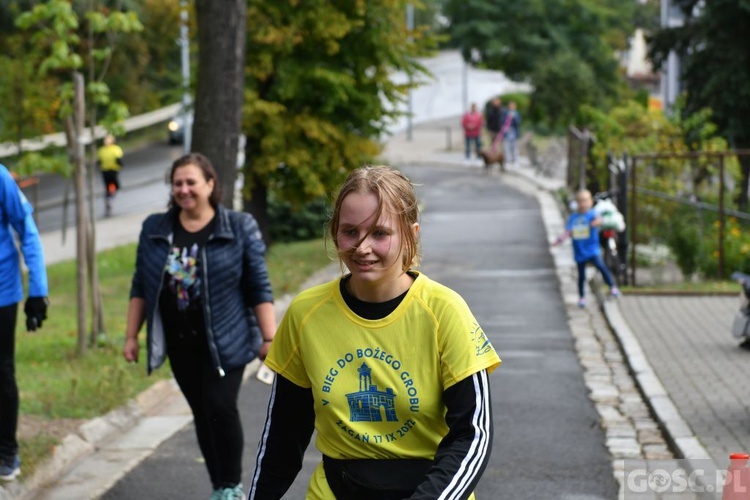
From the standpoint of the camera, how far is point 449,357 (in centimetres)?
329

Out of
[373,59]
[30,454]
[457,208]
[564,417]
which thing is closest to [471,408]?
[30,454]

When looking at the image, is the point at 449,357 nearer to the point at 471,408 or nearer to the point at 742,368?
the point at 471,408

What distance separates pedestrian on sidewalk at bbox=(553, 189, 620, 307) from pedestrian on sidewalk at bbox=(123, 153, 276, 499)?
892 centimetres

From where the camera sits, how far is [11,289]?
6.76 metres

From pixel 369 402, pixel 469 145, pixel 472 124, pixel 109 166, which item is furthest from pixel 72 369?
pixel 469 145

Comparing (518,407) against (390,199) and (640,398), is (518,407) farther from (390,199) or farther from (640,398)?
(390,199)

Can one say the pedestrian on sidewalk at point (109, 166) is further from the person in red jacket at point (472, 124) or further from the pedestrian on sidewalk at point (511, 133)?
the person in red jacket at point (472, 124)

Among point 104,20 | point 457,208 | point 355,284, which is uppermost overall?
point 104,20

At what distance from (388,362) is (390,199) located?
42 cm

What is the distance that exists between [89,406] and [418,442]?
5.83m

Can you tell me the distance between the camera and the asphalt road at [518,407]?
7254 millimetres

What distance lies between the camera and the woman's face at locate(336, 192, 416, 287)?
3273 mm

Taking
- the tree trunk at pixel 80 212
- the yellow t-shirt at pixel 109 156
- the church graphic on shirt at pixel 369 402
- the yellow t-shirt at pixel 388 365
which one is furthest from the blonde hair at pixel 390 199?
the yellow t-shirt at pixel 109 156

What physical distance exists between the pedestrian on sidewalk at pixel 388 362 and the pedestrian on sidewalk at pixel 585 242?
38.2 ft
